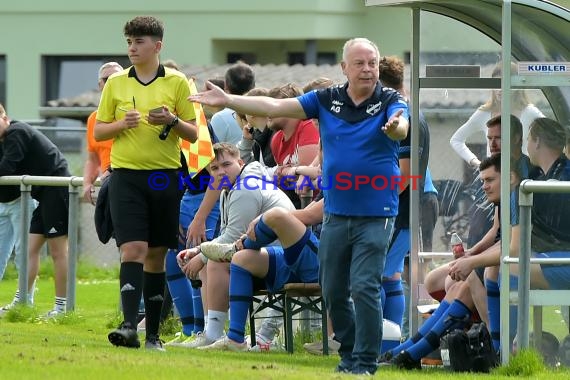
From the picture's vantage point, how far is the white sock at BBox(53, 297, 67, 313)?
46.2ft

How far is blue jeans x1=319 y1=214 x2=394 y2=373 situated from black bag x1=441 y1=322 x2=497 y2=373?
0.77 meters

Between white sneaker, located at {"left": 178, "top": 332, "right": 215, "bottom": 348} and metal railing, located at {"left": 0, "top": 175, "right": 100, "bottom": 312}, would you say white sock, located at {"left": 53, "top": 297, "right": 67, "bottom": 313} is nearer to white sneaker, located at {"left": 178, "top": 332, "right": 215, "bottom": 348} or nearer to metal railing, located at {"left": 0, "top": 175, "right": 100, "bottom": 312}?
metal railing, located at {"left": 0, "top": 175, "right": 100, "bottom": 312}

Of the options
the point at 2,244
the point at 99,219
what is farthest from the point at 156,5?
the point at 99,219

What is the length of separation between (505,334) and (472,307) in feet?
1.95

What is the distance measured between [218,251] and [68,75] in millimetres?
26505

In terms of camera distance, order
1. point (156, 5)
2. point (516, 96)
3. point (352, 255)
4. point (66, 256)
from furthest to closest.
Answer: point (156, 5)
point (66, 256)
point (516, 96)
point (352, 255)

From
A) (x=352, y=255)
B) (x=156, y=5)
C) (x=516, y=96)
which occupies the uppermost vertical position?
(x=156, y=5)

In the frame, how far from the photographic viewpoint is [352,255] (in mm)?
9430

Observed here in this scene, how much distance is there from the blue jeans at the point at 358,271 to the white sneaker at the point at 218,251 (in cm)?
173

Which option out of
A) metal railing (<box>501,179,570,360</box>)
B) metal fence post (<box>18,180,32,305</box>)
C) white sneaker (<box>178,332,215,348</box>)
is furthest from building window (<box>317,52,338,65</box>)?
metal railing (<box>501,179,570,360</box>)

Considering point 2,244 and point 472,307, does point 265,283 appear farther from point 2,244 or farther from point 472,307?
point 2,244

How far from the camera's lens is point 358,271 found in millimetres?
9312

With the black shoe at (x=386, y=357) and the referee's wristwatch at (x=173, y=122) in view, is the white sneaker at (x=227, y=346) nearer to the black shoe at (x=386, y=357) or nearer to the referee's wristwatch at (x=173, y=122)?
the black shoe at (x=386, y=357)

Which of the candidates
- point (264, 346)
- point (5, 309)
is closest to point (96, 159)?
point (5, 309)
